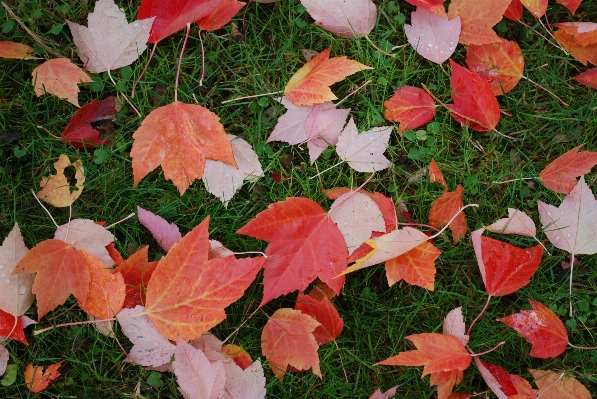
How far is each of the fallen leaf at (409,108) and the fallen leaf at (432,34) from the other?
132 millimetres

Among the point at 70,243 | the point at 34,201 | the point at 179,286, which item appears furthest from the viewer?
the point at 34,201

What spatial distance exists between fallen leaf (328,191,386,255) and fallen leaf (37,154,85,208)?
845 mm

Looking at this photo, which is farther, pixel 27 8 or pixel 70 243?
pixel 27 8

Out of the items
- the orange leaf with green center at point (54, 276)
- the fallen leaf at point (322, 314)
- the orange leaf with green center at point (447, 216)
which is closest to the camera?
the orange leaf with green center at point (54, 276)

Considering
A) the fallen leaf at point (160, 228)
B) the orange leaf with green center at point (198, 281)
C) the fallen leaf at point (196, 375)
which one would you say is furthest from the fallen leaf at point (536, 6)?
the fallen leaf at point (196, 375)

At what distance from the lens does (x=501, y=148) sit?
1940 millimetres

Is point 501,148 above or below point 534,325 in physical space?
above

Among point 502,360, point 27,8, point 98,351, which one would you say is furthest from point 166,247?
point 502,360

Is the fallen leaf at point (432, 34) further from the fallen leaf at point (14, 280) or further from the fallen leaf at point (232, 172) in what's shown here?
the fallen leaf at point (14, 280)

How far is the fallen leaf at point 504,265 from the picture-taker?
1.78m

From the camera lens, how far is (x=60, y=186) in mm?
1826

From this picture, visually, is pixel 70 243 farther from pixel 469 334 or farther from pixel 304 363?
pixel 469 334

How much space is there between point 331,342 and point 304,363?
14 cm

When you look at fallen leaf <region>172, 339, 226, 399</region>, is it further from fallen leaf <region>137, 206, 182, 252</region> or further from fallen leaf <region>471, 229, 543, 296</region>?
fallen leaf <region>471, 229, 543, 296</region>
